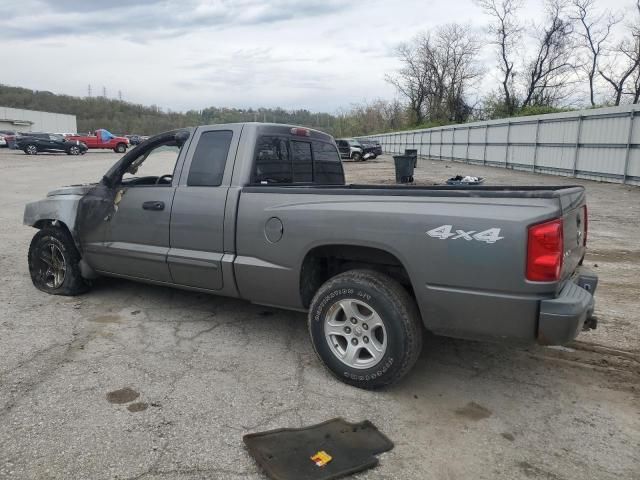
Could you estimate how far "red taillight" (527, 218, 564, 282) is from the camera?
2729 millimetres

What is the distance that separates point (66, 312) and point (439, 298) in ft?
12.0

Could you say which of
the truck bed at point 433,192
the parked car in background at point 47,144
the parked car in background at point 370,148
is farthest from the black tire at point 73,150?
the truck bed at point 433,192

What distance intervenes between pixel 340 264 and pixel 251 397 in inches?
45.7

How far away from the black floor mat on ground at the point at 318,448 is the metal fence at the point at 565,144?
52.4 feet

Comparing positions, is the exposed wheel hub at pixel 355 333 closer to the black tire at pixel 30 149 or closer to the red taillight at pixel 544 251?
the red taillight at pixel 544 251

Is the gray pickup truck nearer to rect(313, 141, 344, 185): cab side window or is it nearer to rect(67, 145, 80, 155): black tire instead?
rect(313, 141, 344, 185): cab side window

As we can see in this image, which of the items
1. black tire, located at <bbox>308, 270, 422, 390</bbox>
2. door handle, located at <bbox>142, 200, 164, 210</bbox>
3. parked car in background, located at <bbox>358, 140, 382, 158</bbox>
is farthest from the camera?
parked car in background, located at <bbox>358, 140, 382, 158</bbox>

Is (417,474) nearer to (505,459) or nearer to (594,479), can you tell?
(505,459)

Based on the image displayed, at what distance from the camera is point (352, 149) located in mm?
35250

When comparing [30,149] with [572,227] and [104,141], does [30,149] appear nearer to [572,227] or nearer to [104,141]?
[104,141]

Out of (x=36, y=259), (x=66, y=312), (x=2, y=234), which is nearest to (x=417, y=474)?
(x=66, y=312)

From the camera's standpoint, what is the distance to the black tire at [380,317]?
125 inches

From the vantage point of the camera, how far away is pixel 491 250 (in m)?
2.83

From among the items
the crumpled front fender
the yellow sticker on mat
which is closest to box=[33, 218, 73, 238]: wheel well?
the crumpled front fender
